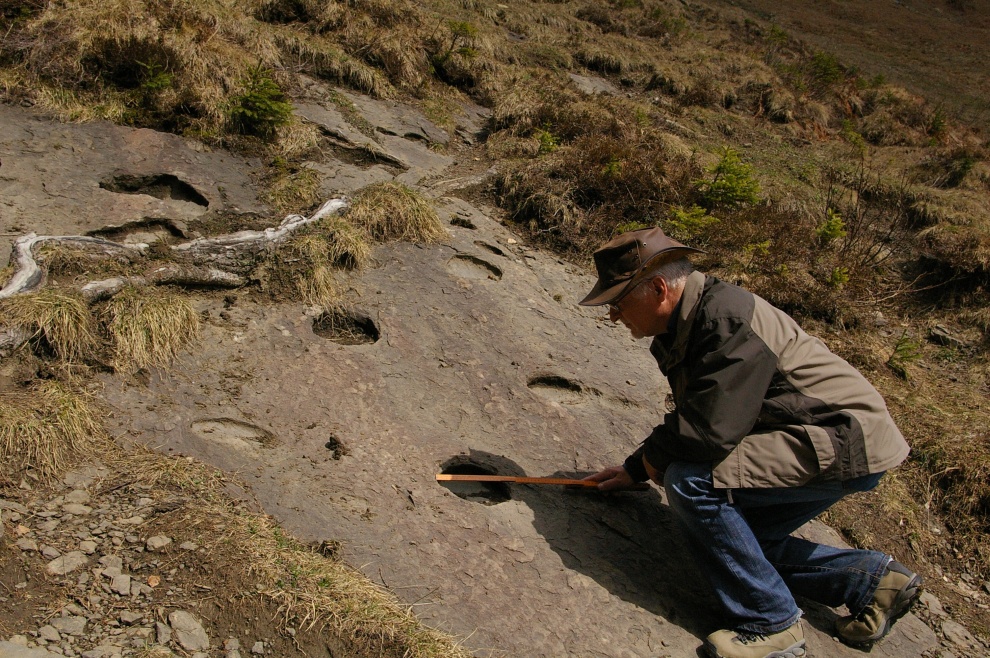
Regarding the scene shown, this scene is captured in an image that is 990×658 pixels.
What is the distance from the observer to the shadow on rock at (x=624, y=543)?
3686 millimetres

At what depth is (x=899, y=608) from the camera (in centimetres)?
351

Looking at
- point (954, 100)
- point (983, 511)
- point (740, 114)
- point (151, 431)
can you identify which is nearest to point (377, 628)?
point (151, 431)

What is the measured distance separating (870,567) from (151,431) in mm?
4149

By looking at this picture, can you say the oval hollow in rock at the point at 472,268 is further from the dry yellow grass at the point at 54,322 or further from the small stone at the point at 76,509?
the small stone at the point at 76,509

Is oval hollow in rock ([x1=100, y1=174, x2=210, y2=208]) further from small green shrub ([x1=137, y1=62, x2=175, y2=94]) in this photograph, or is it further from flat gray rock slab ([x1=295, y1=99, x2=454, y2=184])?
small green shrub ([x1=137, y1=62, x2=175, y2=94])

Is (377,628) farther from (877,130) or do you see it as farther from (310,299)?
(877,130)

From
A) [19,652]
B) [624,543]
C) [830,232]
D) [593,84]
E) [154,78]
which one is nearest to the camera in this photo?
[19,652]

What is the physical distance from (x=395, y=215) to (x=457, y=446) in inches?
118

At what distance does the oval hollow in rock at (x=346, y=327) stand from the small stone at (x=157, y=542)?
7.77 feet

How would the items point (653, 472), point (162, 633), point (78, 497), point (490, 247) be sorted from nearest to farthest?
1. point (162, 633)
2. point (78, 497)
3. point (653, 472)
4. point (490, 247)

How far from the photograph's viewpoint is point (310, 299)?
558 cm

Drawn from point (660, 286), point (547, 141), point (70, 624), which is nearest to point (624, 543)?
point (660, 286)

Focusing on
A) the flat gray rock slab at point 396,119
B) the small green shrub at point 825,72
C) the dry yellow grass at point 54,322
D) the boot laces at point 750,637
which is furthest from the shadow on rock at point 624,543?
the small green shrub at point 825,72

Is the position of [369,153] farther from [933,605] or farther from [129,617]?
[933,605]
